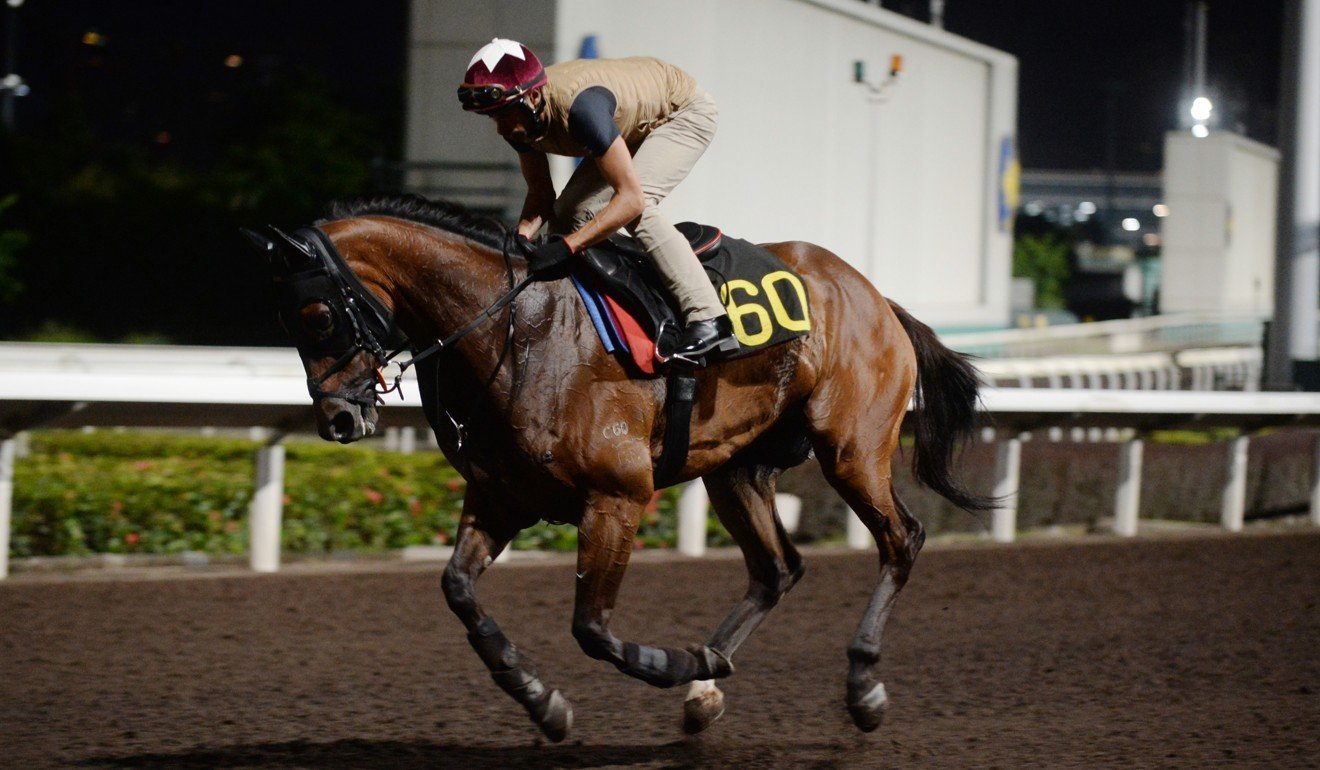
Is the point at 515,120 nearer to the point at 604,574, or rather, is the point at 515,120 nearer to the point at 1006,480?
the point at 604,574

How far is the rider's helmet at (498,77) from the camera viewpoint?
3.75 metres

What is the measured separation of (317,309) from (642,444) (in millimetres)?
864

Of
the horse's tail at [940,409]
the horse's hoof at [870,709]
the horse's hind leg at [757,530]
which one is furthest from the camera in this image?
the horse's tail at [940,409]

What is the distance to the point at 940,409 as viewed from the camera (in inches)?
207

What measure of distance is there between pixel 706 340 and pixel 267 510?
337cm

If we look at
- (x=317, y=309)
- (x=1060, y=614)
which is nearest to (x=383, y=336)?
(x=317, y=309)

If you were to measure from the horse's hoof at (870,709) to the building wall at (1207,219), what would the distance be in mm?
17878

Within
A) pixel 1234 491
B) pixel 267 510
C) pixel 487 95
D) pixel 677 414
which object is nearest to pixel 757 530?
pixel 677 414

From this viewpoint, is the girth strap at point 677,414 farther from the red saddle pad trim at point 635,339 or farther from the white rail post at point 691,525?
the white rail post at point 691,525

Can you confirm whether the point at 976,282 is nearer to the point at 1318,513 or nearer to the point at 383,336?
the point at 1318,513

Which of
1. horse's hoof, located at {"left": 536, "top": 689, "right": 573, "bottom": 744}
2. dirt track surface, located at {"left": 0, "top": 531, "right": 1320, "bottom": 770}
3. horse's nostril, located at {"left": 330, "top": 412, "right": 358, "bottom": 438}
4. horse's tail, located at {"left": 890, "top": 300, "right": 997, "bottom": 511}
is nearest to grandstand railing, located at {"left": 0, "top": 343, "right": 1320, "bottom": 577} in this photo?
horse's tail, located at {"left": 890, "top": 300, "right": 997, "bottom": 511}

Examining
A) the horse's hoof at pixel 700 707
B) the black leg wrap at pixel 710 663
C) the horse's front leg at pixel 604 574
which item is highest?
the horse's front leg at pixel 604 574

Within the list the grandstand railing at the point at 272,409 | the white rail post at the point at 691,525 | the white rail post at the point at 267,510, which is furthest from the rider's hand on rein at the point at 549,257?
the white rail post at the point at 691,525

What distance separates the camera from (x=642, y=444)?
3980 mm
